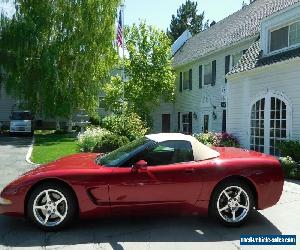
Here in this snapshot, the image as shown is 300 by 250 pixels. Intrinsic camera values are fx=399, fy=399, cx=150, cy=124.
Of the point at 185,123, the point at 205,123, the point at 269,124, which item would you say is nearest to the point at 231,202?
the point at 269,124

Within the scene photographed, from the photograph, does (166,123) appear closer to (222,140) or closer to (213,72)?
(213,72)

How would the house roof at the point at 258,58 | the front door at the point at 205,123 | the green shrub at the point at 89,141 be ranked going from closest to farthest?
the house roof at the point at 258,58 → the green shrub at the point at 89,141 → the front door at the point at 205,123

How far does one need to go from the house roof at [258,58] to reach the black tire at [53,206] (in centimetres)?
949

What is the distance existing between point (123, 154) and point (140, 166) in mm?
617

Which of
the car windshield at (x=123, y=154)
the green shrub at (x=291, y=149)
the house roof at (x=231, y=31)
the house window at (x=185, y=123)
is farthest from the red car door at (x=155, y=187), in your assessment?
the house window at (x=185, y=123)

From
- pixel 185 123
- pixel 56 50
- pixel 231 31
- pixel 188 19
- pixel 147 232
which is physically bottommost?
pixel 147 232

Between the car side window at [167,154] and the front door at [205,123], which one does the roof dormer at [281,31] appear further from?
the car side window at [167,154]

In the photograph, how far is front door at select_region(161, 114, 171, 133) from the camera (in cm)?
3048

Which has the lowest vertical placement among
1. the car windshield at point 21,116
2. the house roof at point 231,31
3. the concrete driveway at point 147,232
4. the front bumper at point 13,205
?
the concrete driveway at point 147,232

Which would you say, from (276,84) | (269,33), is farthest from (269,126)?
(269,33)

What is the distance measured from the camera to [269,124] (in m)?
14.0

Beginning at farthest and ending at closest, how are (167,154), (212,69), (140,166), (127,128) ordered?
(212,69) < (127,128) < (167,154) < (140,166)

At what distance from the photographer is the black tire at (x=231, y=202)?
6.12 m

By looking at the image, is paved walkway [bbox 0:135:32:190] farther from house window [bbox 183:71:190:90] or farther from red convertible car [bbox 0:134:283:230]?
house window [bbox 183:71:190:90]
